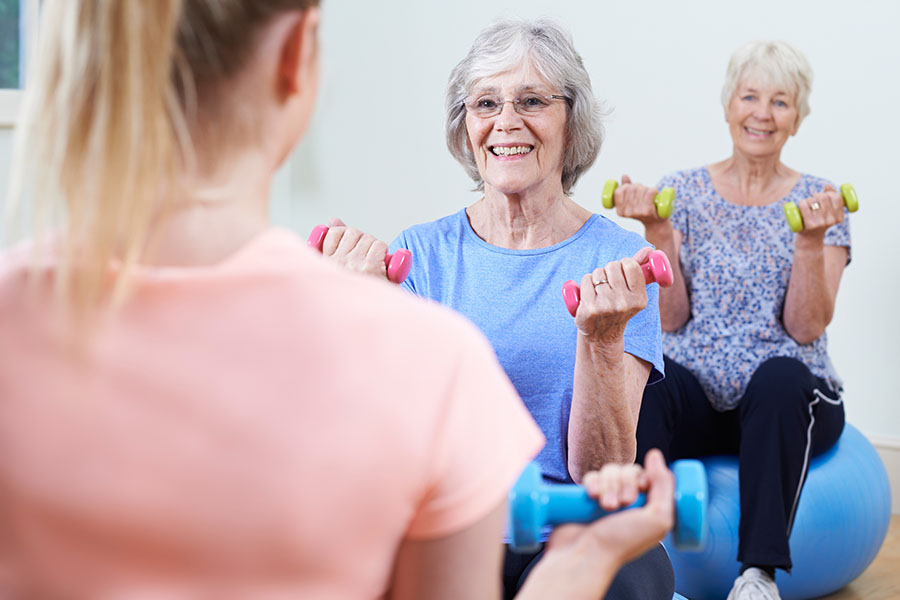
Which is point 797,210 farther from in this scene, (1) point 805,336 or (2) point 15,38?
(2) point 15,38

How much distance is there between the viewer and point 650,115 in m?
3.68

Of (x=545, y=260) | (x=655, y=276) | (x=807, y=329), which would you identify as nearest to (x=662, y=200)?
(x=807, y=329)

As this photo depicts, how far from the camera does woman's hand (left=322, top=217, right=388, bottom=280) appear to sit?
1583mm

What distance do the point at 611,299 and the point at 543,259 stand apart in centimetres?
26

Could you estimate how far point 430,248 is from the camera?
176 centimetres

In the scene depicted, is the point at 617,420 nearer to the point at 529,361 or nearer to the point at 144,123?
the point at 529,361

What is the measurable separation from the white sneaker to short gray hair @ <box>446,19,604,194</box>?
3.34 feet

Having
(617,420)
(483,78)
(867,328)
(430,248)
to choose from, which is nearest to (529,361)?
(617,420)

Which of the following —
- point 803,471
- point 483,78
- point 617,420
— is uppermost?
point 483,78

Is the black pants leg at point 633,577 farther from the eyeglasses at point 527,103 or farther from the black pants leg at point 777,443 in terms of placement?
the black pants leg at point 777,443

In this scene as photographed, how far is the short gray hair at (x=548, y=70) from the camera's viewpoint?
5.70 ft

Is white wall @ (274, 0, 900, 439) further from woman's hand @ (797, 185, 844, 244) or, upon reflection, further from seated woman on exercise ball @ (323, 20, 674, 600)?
seated woman on exercise ball @ (323, 20, 674, 600)

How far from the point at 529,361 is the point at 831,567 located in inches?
49.5

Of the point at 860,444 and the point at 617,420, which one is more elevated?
the point at 617,420
